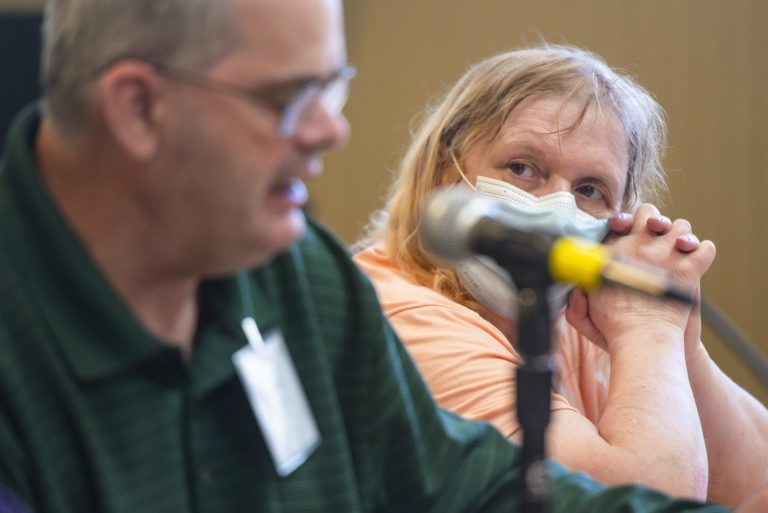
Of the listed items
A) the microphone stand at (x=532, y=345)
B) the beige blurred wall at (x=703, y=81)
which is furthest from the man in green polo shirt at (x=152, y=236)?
the beige blurred wall at (x=703, y=81)

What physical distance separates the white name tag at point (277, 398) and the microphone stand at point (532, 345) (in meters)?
0.31

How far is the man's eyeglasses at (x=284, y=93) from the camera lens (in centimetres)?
112

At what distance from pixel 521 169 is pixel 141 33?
40.5 inches

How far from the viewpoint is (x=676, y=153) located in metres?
4.50

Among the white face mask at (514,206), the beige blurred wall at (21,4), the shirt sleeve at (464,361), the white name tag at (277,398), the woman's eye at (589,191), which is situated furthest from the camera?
the beige blurred wall at (21,4)

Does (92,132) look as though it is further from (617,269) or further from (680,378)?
(680,378)

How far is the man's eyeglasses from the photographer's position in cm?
112

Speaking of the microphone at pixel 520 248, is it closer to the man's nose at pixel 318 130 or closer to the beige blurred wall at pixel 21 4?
the man's nose at pixel 318 130

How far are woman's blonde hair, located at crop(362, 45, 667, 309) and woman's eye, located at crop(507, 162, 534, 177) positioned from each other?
0.26 feet

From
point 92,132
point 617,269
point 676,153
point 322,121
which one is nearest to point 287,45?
point 322,121

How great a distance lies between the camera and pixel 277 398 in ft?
4.32

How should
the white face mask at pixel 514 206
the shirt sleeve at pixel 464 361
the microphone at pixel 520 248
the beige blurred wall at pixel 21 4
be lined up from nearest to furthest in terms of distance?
the microphone at pixel 520 248 < the shirt sleeve at pixel 464 361 < the white face mask at pixel 514 206 < the beige blurred wall at pixel 21 4

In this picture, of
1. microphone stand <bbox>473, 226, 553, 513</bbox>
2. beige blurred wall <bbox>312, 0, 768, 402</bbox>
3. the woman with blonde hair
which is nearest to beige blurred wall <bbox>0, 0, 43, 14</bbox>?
beige blurred wall <bbox>312, 0, 768, 402</bbox>

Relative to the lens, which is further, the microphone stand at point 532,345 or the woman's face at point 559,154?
the woman's face at point 559,154
